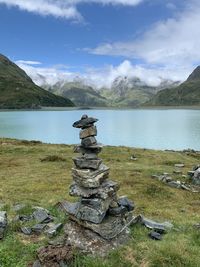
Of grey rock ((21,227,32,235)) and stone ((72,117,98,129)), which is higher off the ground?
stone ((72,117,98,129))

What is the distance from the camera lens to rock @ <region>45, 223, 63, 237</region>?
17147 mm

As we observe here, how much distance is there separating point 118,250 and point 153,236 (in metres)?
2.28

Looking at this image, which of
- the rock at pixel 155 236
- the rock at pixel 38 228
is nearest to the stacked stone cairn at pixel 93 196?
the rock at pixel 155 236

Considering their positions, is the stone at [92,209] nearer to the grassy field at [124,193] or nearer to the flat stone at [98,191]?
the flat stone at [98,191]

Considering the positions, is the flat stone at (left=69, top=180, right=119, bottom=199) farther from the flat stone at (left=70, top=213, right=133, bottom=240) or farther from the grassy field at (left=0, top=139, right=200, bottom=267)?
the grassy field at (left=0, top=139, right=200, bottom=267)

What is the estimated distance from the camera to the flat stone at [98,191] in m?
17.6

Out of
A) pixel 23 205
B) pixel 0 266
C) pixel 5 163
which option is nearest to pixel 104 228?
pixel 0 266

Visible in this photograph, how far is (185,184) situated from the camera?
110 feet

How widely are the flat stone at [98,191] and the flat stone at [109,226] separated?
1033 mm

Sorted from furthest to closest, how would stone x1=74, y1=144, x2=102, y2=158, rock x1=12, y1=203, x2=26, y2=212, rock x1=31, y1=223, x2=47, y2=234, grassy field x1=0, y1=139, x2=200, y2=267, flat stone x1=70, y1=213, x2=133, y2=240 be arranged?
rock x1=12, y1=203, x2=26, y2=212 < stone x1=74, y1=144, x2=102, y2=158 < rock x1=31, y1=223, x2=47, y2=234 < flat stone x1=70, y1=213, x2=133, y2=240 < grassy field x1=0, y1=139, x2=200, y2=267

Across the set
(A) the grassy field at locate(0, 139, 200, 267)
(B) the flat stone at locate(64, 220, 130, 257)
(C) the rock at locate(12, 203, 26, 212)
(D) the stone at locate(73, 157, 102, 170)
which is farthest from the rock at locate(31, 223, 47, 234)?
(C) the rock at locate(12, 203, 26, 212)

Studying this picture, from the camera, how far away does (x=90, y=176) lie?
17.9m

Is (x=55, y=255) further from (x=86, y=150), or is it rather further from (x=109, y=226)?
(x=86, y=150)

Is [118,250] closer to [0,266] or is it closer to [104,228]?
[104,228]
